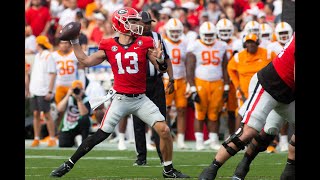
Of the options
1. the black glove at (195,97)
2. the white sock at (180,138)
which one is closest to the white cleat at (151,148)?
the white sock at (180,138)

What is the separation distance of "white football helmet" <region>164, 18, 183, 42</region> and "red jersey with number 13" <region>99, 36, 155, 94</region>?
16.8ft

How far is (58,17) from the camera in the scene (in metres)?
20.9

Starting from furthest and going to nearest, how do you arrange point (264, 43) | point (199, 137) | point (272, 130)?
point (264, 43) → point (199, 137) → point (272, 130)

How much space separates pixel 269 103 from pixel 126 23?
2.28 meters

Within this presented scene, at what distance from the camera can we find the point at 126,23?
33.3 feet

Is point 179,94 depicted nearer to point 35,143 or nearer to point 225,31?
point 225,31

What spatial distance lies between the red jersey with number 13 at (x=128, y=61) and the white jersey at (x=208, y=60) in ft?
16.4

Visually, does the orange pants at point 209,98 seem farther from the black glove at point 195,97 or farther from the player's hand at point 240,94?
the player's hand at point 240,94

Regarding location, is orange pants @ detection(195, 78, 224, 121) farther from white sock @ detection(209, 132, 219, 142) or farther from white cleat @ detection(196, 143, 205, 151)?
white cleat @ detection(196, 143, 205, 151)

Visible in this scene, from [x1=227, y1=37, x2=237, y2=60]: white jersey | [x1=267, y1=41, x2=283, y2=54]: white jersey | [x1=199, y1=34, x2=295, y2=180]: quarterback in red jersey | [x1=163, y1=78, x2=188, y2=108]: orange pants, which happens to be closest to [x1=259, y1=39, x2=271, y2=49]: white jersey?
[x1=267, y1=41, x2=283, y2=54]: white jersey

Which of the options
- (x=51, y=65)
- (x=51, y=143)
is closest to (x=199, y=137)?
(x=51, y=143)

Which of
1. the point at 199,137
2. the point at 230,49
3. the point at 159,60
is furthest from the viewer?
the point at 230,49
